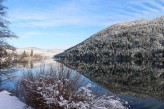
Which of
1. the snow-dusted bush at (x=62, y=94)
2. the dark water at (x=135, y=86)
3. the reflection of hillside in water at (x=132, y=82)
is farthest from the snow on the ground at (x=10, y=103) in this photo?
the reflection of hillside in water at (x=132, y=82)

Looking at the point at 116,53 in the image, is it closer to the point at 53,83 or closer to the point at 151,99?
the point at 151,99

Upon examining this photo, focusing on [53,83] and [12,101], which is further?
[12,101]

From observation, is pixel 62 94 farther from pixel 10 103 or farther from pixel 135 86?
pixel 135 86

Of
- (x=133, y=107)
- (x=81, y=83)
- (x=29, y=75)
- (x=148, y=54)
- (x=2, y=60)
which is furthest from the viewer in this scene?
(x=148, y=54)

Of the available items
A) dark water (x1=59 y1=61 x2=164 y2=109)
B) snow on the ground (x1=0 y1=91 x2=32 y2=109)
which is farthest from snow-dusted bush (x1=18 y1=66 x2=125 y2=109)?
dark water (x1=59 y1=61 x2=164 y2=109)

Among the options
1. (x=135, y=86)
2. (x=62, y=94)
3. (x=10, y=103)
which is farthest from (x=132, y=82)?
(x=62, y=94)

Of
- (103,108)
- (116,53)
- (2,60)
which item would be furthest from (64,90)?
(116,53)

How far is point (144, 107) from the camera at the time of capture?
22891 millimetres

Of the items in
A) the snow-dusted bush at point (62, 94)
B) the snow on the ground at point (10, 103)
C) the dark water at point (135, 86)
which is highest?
the snow-dusted bush at point (62, 94)

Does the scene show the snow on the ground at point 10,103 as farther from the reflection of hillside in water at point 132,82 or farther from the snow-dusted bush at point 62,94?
the reflection of hillside in water at point 132,82

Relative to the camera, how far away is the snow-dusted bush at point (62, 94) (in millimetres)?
10453

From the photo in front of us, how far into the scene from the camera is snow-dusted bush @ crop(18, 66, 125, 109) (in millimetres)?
10453

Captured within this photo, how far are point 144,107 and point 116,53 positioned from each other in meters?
178

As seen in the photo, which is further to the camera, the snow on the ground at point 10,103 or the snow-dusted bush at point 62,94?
the snow on the ground at point 10,103
